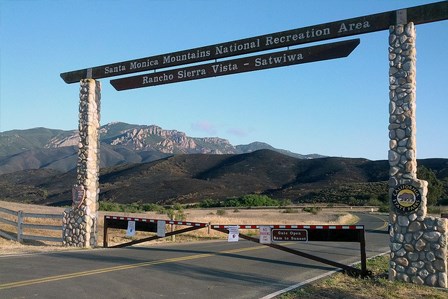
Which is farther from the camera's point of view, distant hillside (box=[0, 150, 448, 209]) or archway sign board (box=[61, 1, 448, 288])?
distant hillside (box=[0, 150, 448, 209])

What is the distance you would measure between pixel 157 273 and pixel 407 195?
5821 millimetres

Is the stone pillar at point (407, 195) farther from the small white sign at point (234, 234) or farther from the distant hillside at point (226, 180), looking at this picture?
the distant hillside at point (226, 180)

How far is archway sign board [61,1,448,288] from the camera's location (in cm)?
1113

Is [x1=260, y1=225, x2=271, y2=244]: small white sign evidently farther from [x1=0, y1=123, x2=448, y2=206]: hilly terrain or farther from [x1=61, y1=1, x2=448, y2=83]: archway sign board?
[x1=0, y1=123, x2=448, y2=206]: hilly terrain

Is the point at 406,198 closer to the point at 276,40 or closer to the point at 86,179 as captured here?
the point at 276,40

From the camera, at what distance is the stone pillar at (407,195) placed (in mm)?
10914

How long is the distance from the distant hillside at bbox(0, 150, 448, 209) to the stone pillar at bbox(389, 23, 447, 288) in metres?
69.1

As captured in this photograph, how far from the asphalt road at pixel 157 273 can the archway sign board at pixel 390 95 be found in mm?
2267

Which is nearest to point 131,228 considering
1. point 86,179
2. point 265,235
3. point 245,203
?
point 86,179

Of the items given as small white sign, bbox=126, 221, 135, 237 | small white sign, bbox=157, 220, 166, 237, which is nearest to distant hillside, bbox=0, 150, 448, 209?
small white sign, bbox=126, 221, 135, 237

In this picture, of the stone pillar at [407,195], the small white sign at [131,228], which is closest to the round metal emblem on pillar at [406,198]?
the stone pillar at [407,195]

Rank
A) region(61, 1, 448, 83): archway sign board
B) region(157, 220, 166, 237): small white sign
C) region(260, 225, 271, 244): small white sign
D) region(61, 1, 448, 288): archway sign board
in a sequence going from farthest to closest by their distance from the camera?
region(157, 220, 166, 237): small white sign < region(260, 225, 271, 244): small white sign < region(61, 1, 448, 83): archway sign board < region(61, 1, 448, 288): archway sign board

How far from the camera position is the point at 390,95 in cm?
1188

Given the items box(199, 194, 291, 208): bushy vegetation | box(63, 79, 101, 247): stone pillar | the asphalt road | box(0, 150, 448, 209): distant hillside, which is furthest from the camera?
box(0, 150, 448, 209): distant hillside
